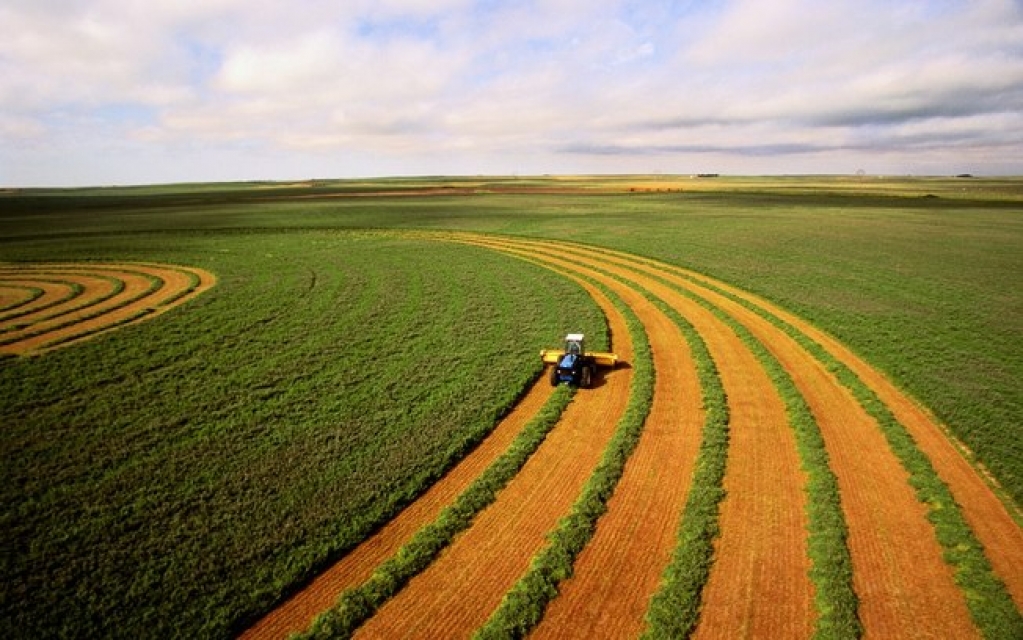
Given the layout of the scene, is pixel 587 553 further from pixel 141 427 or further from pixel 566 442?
pixel 141 427

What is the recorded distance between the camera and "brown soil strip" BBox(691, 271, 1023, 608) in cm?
1173

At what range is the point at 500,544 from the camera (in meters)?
12.5

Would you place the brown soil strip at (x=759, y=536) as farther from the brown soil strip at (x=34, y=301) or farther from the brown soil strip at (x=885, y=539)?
the brown soil strip at (x=34, y=301)

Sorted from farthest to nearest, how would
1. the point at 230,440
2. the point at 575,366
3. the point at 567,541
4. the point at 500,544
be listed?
the point at 575,366
the point at 230,440
the point at 500,544
the point at 567,541

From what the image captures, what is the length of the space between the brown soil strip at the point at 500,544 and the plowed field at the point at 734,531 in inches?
1.5

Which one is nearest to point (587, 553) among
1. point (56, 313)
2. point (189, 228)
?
point (56, 313)

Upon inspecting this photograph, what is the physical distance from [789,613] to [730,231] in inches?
2485

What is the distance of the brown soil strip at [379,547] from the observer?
10414 mm

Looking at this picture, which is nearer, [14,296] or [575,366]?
[575,366]

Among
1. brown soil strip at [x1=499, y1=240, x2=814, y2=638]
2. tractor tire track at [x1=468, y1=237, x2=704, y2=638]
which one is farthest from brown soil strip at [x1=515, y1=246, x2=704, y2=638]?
brown soil strip at [x1=499, y1=240, x2=814, y2=638]

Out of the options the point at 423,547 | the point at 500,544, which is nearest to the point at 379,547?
the point at 423,547

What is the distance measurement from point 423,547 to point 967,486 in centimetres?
1509

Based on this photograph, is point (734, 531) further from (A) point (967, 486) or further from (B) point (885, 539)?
(A) point (967, 486)

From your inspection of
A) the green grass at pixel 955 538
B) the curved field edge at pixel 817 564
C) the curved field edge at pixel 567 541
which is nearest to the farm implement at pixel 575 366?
the curved field edge at pixel 567 541
